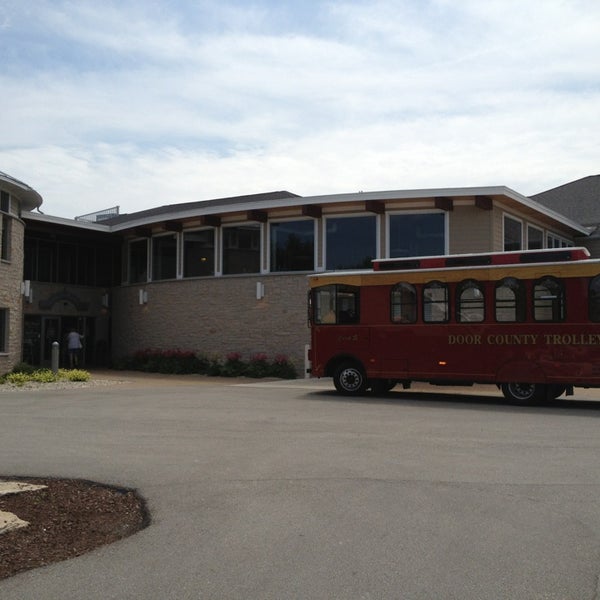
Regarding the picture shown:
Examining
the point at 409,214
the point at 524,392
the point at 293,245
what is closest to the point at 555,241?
the point at 409,214

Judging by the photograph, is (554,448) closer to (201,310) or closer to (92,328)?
(201,310)

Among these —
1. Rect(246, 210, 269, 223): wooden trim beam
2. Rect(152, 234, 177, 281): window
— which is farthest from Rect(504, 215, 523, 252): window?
Rect(152, 234, 177, 281): window

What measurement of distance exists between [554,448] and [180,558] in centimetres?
658

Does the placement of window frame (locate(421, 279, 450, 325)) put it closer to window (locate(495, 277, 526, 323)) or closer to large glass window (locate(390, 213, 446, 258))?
window (locate(495, 277, 526, 323))

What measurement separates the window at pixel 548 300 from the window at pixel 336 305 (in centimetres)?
427

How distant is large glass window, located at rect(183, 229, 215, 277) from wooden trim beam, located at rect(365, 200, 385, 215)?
6.77 meters

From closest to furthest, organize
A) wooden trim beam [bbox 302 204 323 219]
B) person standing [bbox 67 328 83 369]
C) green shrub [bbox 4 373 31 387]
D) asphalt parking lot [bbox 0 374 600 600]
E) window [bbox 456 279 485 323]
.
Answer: asphalt parking lot [bbox 0 374 600 600] → window [bbox 456 279 485 323] → green shrub [bbox 4 373 31 387] → wooden trim beam [bbox 302 204 323 219] → person standing [bbox 67 328 83 369]

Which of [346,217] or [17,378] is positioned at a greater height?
[346,217]

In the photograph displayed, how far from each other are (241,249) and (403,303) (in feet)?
39.2

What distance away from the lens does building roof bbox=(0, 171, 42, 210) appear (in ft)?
79.2

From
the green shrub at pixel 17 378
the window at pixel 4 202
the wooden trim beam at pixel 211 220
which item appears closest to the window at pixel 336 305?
the green shrub at pixel 17 378

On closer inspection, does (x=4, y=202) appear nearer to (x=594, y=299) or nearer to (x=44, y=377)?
(x=44, y=377)

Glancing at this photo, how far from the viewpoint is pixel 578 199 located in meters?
39.0

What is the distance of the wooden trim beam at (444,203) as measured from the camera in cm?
2502
